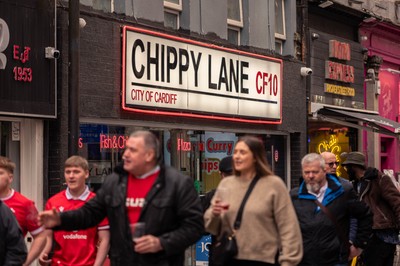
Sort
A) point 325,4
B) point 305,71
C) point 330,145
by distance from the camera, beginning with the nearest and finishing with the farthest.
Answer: point 305,71, point 325,4, point 330,145

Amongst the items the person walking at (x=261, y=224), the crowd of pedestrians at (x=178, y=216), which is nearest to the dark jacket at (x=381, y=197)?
the crowd of pedestrians at (x=178, y=216)

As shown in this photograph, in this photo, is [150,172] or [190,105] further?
[190,105]

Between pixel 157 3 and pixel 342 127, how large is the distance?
9182 millimetres

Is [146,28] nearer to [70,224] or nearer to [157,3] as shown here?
[157,3]

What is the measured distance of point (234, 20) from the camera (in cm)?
1842

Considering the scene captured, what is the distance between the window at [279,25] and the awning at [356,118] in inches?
67.0

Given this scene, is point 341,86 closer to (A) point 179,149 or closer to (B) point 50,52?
(A) point 179,149

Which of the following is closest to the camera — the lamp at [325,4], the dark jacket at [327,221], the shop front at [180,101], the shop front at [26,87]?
the dark jacket at [327,221]

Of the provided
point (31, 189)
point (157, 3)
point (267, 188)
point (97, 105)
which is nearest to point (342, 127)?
point (157, 3)

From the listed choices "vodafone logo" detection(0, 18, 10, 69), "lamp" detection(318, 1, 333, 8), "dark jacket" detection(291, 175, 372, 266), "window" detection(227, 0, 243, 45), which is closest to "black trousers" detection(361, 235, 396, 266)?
"dark jacket" detection(291, 175, 372, 266)

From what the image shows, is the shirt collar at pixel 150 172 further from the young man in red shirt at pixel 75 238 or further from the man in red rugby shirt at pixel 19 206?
the young man in red shirt at pixel 75 238

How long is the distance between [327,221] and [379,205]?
293 centimetres

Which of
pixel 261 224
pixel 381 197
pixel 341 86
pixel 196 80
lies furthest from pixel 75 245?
pixel 341 86

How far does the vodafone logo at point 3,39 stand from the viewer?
12070 mm
